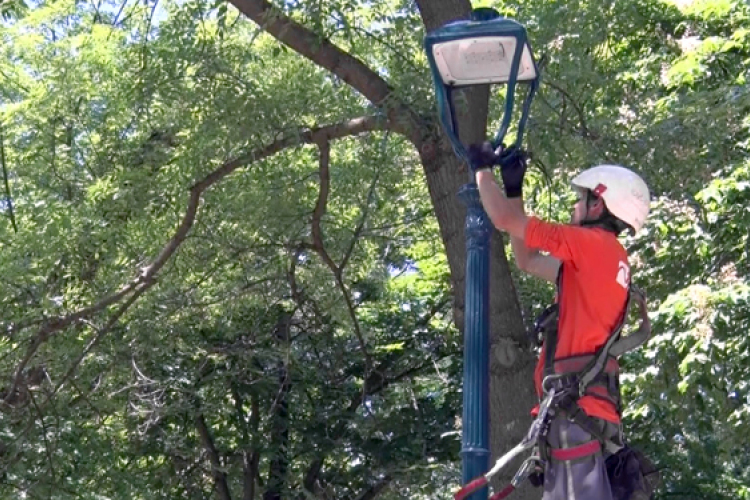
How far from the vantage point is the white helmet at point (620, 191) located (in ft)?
13.8

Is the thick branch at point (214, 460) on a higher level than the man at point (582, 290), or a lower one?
higher

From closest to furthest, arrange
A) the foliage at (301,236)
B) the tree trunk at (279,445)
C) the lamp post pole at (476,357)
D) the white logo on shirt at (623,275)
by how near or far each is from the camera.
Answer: the lamp post pole at (476,357) → the white logo on shirt at (623,275) → the foliage at (301,236) → the tree trunk at (279,445)

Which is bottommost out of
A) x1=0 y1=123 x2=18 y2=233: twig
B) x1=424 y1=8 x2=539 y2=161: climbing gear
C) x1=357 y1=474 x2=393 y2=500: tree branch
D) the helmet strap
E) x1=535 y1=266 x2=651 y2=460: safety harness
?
x1=535 y1=266 x2=651 y2=460: safety harness

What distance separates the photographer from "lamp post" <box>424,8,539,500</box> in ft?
12.9

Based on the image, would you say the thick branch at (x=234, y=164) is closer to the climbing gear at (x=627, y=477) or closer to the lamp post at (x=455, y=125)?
the lamp post at (x=455, y=125)

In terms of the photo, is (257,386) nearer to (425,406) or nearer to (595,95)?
(425,406)

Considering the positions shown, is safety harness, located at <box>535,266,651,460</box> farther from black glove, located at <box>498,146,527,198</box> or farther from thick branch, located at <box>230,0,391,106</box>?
thick branch, located at <box>230,0,391,106</box>

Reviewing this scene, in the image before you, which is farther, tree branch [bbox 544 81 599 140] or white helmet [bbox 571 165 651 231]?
tree branch [bbox 544 81 599 140]

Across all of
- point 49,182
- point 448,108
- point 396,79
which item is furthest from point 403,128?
point 49,182

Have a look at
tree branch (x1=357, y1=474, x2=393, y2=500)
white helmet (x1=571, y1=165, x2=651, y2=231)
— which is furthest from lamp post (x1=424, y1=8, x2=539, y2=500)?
tree branch (x1=357, y1=474, x2=393, y2=500)

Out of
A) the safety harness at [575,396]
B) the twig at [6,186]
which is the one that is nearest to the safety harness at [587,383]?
the safety harness at [575,396]

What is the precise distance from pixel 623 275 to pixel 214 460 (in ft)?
38.2

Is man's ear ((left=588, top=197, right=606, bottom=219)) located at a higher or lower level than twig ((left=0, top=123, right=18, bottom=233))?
lower

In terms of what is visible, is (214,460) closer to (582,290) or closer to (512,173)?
(582,290)
